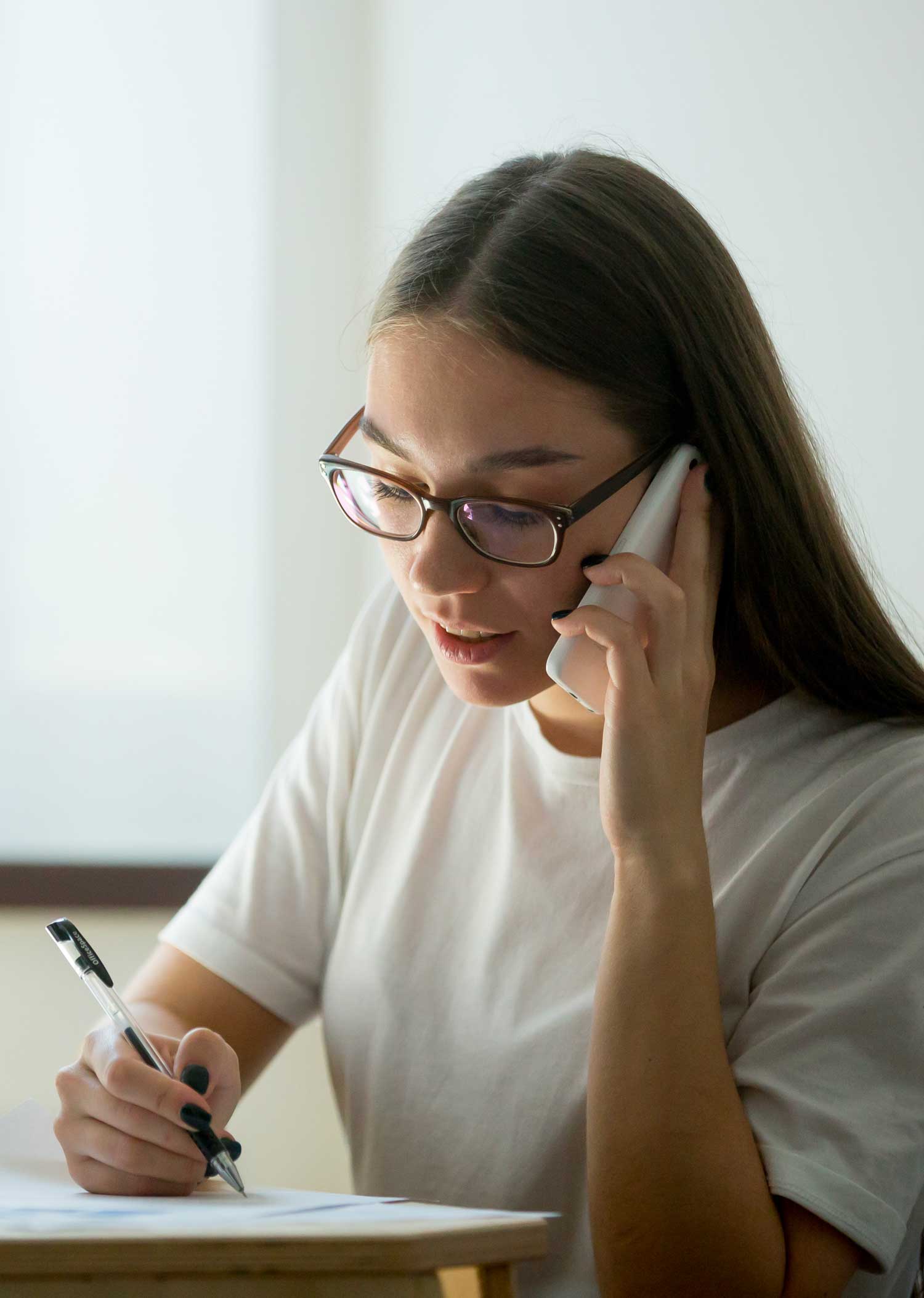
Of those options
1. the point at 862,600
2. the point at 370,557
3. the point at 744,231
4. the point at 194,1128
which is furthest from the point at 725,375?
the point at 370,557

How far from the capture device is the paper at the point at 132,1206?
562 mm

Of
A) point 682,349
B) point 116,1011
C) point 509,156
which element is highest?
point 509,156

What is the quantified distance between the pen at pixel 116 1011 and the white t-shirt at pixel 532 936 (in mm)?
230

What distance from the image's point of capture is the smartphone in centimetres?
97

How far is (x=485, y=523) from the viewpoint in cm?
93

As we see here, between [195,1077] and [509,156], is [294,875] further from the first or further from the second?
[509,156]

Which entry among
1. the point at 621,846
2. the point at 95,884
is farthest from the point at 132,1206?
the point at 95,884

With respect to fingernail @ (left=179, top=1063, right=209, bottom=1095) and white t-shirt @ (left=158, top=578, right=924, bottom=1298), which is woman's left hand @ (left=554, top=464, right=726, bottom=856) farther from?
fingernail @ (left=179, top=1063, right=209, bottom=1095)

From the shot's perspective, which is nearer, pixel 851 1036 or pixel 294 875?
pixel 851 1036

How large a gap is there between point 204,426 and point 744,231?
3.00 ft

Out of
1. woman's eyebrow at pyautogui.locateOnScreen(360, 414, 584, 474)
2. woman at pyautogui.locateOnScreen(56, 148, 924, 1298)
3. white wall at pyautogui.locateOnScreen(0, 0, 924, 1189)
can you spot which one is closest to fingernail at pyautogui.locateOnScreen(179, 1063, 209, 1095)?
woman at pyautogui.locateOnScreen(56, 148, 924, 1298)

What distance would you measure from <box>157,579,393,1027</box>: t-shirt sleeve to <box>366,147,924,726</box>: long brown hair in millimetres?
404

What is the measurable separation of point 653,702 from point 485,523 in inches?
7.5

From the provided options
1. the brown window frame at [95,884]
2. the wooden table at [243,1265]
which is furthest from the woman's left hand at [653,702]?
the brown window frame at [95,884]
